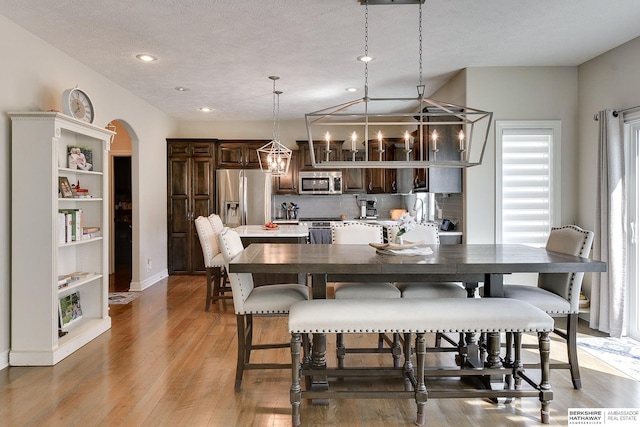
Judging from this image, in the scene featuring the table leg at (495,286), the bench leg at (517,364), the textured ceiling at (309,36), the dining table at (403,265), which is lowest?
the bench leg at (517,364)

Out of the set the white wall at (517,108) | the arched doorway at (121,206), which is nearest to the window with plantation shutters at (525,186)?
the white wall at (517,108)

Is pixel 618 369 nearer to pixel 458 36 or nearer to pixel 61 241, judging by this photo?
pixel 458 36

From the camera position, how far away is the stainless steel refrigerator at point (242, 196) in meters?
7.07

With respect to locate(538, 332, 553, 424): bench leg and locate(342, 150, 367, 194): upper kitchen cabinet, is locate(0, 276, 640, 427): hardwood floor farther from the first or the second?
locate(342, 150, 367, 194): upper kitchen cabinet

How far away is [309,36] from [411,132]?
3035 mm

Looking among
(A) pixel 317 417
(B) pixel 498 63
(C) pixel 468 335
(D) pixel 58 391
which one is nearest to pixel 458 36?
(B) pixel 498 63

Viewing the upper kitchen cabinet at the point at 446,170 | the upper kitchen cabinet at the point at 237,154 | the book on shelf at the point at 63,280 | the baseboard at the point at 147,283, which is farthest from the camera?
the upper kitchen cabinet at the point at 237,154

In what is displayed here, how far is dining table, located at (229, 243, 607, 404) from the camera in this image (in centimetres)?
257

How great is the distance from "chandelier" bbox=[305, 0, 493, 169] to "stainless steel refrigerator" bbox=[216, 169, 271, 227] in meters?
1.17

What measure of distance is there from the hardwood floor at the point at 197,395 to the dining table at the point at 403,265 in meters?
0.36

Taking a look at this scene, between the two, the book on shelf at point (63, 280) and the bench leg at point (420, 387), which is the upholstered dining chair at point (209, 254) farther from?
the bench leg at point (420, 387)

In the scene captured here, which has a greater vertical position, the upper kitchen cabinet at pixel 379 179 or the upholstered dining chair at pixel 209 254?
the upper kitchen cabinet at pixel 379 179

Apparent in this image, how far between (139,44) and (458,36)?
9.32ft

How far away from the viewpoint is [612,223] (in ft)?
12.6
